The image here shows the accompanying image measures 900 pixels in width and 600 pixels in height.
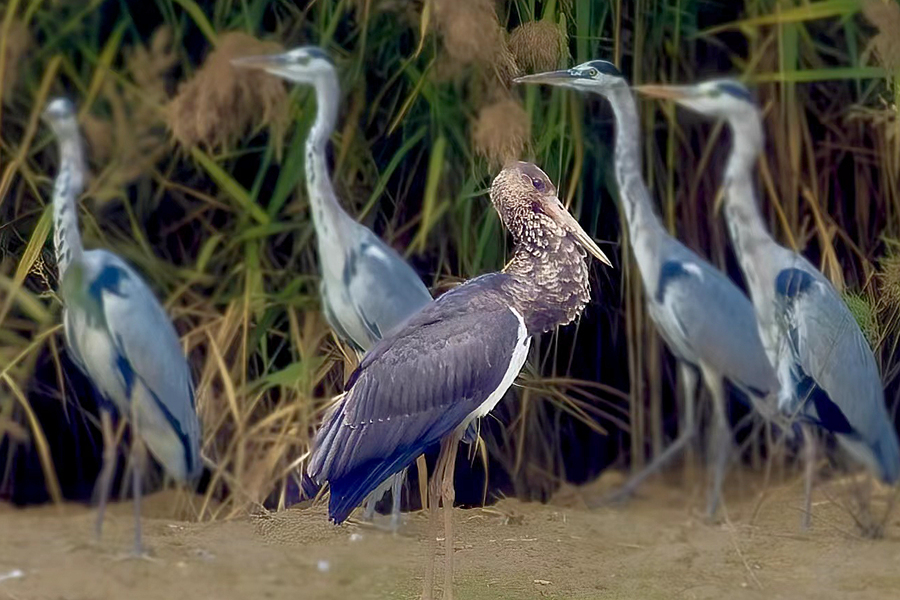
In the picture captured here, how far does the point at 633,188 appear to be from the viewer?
157 inches

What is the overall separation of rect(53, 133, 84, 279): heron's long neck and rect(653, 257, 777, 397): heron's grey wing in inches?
60.7

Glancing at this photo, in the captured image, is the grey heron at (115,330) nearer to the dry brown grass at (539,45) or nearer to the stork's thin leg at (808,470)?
the dry brown grass at (539,45)

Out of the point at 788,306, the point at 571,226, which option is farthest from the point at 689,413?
the point at 571,226

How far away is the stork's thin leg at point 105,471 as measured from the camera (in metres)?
3.83

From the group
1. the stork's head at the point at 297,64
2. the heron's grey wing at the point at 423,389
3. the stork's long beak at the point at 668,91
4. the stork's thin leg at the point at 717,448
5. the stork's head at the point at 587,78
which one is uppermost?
the stork's head at the point at 297,64

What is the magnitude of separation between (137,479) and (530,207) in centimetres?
124

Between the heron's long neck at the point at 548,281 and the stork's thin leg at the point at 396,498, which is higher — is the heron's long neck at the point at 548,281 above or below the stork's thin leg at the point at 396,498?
above

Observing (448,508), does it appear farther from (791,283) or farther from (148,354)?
(791,283)

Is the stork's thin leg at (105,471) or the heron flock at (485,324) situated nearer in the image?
the heron flock at (485,324)

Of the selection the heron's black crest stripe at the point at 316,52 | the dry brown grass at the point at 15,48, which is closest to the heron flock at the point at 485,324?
the heron's black crest stripe at the point at 316,52

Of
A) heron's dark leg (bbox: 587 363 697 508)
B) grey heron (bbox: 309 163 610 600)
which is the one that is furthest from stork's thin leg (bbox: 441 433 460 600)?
heron's dark leg (bbox: 587 363 697 508)

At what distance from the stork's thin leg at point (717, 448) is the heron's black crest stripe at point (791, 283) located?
1.03 feet

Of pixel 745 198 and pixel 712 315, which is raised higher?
pixel 745 198

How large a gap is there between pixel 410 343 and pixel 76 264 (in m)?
0.87
